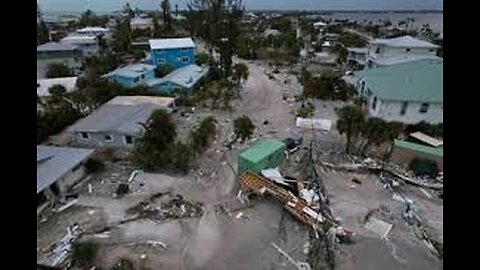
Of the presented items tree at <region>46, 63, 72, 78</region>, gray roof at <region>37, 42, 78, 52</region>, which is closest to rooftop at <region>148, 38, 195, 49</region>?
tree at <region>46, 63, 72, 78</region>

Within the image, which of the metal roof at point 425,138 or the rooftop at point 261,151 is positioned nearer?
the rooftop at point 261,151

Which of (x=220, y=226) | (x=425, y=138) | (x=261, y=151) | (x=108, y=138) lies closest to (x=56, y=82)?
(x=108, y=138)

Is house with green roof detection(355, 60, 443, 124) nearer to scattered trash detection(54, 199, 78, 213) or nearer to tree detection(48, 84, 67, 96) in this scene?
scattered trash detection(54, 199, 78, 213)

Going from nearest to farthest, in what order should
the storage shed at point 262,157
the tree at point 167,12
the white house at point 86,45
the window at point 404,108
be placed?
1. the storage shed at point 262,157
2. the window at point 404,108
3. the white house at point 86,45
4. the tree at point 167,12

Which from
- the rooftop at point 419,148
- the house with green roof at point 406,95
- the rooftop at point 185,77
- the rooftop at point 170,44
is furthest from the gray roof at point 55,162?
the rooftop at point 170,44

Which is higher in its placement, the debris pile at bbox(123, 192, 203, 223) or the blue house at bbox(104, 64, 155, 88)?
the blue house at bbox(104, 64, 155, 88)

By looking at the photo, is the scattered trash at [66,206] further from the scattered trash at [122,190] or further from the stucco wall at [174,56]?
the stucco wall at [174,56]
